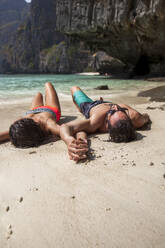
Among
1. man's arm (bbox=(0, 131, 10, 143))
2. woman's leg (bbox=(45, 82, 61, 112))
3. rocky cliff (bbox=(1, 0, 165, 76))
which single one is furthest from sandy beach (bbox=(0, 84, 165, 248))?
rocky cliff (bbox=(1, 0, 165, 76))

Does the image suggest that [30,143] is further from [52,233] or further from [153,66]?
[153,66]

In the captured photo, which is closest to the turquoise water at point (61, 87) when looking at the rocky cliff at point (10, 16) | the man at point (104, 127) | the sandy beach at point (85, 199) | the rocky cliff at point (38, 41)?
the man at point (104, 127)

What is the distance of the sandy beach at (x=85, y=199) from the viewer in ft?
4.49

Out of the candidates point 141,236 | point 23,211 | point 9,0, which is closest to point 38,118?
point 23,211

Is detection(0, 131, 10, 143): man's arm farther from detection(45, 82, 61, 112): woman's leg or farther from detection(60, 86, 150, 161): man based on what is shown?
detection(45, 82, 61, 112): woman's leg

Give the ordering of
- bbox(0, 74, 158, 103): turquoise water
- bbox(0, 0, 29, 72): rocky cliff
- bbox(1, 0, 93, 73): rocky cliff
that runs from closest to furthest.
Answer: bbox(0, 74, 158, 103): turquoise water < bbox(1, 0, 93, 73): rocky cliff < bbox(0, 0, 29, 72): rocky cliff

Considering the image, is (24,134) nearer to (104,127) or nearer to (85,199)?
(104,127)

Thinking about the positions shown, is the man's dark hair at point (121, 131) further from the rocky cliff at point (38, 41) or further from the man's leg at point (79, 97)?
the rocky cliff at point (38, 41)

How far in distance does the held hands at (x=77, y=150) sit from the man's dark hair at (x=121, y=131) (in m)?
0.58

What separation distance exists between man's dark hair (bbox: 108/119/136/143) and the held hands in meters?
0.58

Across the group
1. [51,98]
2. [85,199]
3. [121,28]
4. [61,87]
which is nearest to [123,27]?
[121,28]

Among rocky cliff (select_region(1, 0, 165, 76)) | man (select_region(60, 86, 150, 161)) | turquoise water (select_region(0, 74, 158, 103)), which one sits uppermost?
rocky cliff (select_region(1, 0, 165, 76))

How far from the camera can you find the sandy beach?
1.37 metres

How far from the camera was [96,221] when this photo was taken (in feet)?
4.86
